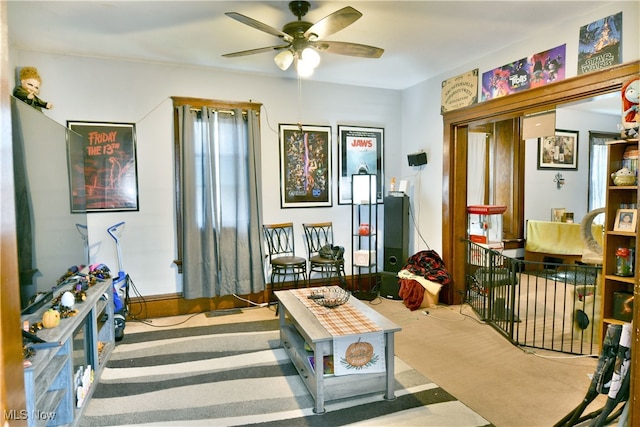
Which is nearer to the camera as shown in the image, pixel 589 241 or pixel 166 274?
pixel 589 241

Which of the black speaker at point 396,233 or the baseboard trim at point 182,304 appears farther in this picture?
the black speaker at point 396,233

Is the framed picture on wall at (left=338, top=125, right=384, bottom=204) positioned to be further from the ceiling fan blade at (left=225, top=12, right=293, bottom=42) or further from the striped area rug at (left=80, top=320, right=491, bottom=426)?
the striped area rug at (left=80, top=320, right=491, bottom=426)

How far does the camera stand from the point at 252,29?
3.01m

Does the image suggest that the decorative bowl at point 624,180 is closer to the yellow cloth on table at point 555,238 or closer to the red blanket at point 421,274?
the red blanket at point 421,274

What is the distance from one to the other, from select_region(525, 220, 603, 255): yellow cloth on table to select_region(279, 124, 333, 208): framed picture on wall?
11.9ft

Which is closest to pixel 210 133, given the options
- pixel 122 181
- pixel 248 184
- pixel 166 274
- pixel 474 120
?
pixel 248 184

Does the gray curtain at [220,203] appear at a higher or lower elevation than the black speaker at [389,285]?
higher

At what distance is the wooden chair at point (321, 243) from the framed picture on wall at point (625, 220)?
264 cm

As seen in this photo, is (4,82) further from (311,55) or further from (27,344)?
(311,55)

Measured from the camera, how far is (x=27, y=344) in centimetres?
164

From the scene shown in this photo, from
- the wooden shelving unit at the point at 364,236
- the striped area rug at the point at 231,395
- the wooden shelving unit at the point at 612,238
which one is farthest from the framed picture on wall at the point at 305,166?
the wooden shelving unit at the point at 612,238

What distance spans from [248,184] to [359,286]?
1.90 meters

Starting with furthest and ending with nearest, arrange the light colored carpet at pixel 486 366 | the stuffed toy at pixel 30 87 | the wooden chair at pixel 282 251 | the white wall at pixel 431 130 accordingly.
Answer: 1. the wooden chair at pixel 282 251
2. the white wall at pixel 431 130
3. the stuffed toy at pixel 30 87
4. the light colored carpet at pixel 486 366

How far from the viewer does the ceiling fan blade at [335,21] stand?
2.12 metres
